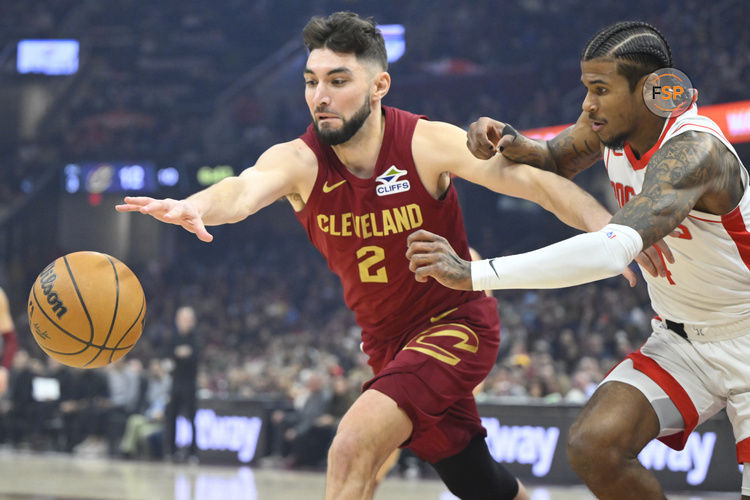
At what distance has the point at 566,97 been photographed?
21281mm

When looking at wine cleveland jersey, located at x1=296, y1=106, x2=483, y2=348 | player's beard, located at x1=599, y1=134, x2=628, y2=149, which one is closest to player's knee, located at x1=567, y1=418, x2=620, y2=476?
wine cleveland jersey, located at x1=296, y1=106, x2=483, y2=348

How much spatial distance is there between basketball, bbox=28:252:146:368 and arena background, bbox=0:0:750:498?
813 cm

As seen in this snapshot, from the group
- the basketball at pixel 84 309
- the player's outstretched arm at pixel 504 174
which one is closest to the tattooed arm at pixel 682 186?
the player's outstretched arm at pixel 504 174

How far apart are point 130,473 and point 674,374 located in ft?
27.9

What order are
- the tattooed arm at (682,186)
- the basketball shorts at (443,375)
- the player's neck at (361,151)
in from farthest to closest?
the player's neck at (361,151) → the basketball shorts at (443,375) → the tattooed arm at (682,186)

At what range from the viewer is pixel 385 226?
157 inches

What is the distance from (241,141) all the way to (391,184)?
2179 centimetres

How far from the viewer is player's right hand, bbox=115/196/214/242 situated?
327cm

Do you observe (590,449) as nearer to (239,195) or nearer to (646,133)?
(646,133)

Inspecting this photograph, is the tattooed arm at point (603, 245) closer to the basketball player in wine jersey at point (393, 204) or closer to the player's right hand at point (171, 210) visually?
the basketball player in wine jersey at point (393, 204)

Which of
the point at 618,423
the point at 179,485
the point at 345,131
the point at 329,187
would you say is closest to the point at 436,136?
the point at 345,131

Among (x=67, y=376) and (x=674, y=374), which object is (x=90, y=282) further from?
(x=67, y=376)

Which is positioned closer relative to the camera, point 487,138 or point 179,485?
point 487,138

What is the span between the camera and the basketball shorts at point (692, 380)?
3391mm
